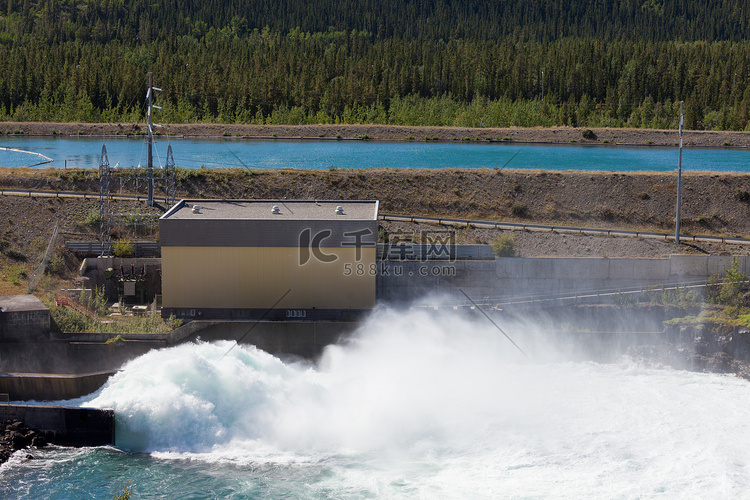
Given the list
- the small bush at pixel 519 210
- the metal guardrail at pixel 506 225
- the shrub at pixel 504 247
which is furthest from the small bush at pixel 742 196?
the shrub at pixel 504 247

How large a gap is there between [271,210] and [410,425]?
50.7ft

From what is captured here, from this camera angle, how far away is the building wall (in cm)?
4162

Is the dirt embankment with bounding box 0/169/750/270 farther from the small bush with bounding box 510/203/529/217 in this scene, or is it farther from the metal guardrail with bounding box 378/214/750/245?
the metal guardrail with bounding box 378/214/750/245

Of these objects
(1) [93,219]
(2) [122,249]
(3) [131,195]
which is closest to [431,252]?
(2) [122,249]

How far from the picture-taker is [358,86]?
11194 cm

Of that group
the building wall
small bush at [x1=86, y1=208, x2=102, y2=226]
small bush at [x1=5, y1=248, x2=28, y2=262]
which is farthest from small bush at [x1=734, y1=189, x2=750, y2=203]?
small bush at [x1=5, y1=248, x2=28, y2=262]

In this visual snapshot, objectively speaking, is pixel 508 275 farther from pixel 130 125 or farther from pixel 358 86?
pixel 358 86

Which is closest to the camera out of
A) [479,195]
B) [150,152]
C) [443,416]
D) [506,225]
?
[443,416]

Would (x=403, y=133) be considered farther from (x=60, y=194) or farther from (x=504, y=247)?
(x=504, y=247)

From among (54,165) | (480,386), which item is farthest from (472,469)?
(54,165)

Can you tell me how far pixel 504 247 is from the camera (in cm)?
4831

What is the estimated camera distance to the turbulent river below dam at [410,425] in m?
30.3

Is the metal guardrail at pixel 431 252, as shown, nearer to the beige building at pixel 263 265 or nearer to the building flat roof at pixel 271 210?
the building flat roof at pixel 271 210

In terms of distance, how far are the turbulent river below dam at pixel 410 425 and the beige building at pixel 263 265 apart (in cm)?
250
